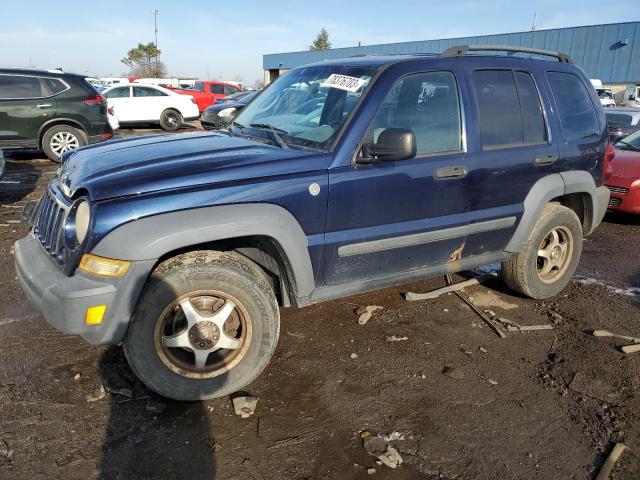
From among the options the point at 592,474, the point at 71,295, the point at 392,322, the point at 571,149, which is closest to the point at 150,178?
the point at 71,295

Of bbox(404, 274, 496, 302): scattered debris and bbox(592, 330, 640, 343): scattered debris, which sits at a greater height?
bbox(404, 274, 496, 302): scattered debris

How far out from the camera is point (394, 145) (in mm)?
2797

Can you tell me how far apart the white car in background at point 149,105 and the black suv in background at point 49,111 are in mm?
6608

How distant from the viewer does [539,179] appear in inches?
148

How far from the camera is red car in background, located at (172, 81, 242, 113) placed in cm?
2117

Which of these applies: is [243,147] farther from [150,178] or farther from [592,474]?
[592,474]

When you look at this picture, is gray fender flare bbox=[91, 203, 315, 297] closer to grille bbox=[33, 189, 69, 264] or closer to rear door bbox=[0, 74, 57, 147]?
grille bbox=[33, 189, 69, 264]

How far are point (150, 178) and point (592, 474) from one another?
2.61 metres

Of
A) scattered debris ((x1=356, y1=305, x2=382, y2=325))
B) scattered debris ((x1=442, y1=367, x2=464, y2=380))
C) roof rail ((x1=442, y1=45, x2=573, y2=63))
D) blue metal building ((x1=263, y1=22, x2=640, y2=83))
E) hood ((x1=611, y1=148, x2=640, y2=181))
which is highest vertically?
blue metal building ((x1=263, y1=22, x2=640, y2=83))

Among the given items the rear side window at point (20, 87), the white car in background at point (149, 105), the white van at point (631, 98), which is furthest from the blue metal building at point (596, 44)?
the rear side window at point (20, 87)

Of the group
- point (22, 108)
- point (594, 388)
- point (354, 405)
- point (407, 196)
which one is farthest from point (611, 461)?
point (22, 108)

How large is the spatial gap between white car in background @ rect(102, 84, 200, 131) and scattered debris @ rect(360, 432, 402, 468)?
1602 cm

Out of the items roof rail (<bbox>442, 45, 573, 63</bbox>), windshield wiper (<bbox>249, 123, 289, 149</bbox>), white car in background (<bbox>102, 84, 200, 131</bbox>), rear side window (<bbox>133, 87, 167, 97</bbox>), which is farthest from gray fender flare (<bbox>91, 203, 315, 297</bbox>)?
rear side window (<bbox>133, 87, 167, 97</bbox>)

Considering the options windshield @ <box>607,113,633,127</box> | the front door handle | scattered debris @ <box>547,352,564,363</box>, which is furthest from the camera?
windshield @ <box>607,113,633,127</box>
